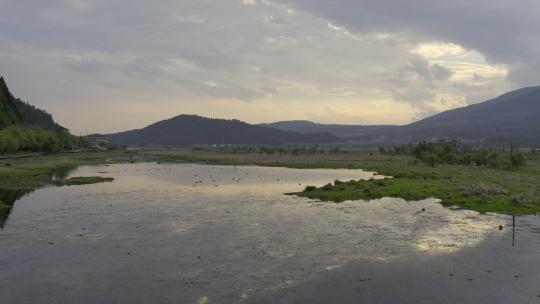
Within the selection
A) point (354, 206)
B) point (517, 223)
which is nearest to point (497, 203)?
point (517, 223)

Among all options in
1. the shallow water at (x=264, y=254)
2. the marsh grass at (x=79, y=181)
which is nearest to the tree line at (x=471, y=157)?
the shallow water at (x=264, y=254)

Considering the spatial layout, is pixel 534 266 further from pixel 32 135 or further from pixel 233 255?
pixel 32 135

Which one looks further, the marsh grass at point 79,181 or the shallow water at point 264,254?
the marsh grass at point 79,181

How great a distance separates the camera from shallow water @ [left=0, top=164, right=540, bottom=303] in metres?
22.3

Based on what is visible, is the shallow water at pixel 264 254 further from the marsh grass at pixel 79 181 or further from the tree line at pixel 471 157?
the tree line at pixel 471 157

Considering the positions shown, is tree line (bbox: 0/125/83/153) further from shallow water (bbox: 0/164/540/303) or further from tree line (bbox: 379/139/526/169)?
tree line (bbox: 379/139/526/169)

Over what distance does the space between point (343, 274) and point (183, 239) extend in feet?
42.4

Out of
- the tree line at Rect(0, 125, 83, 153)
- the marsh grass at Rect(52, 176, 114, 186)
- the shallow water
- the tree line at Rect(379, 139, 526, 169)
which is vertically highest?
the tree line at Rect(0, 125, 83, 153)

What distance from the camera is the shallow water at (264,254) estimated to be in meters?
22.3

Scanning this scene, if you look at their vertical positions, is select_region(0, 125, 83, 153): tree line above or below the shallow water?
above

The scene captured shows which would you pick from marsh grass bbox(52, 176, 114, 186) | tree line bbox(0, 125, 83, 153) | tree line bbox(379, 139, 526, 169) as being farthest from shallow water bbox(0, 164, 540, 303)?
tree line bbox(0, 125, 83, 153)

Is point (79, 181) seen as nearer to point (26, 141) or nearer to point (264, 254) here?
point (264, 254)

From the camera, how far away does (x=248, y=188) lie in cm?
6669

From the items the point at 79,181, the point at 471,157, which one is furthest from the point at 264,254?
the point at 471,157
